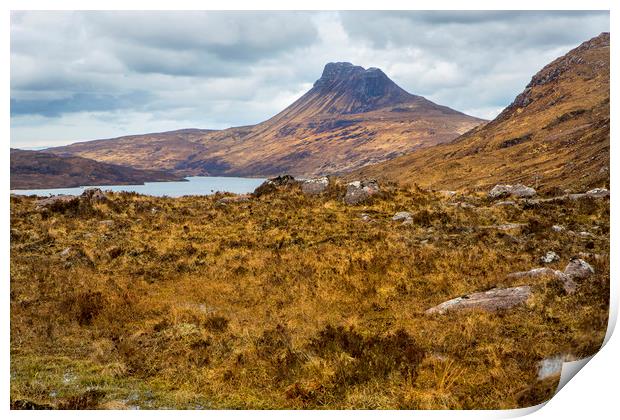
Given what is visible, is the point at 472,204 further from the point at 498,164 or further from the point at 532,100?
the point at 532,100

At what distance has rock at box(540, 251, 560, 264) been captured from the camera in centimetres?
1672

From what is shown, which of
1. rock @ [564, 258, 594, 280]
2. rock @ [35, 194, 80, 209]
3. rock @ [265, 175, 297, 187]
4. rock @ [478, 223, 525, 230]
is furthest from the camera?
rock @ [265, 175, 297, 187]

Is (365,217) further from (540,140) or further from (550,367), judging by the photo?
(540,140)

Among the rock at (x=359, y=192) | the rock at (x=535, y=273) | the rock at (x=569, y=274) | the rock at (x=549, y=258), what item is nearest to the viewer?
the rock at (x=569, y=274)

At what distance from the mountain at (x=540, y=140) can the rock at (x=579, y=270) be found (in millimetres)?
62207

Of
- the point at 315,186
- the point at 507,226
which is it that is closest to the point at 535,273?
the point at 507,226

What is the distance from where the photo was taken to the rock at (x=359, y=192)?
105ft

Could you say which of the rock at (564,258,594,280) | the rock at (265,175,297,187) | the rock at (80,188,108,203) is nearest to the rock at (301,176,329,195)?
the rock at (265,175,297,187)

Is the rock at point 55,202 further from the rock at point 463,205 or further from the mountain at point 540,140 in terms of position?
the mountain at point 540,140

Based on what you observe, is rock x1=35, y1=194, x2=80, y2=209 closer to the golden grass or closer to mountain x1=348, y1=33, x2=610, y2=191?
the golden grass

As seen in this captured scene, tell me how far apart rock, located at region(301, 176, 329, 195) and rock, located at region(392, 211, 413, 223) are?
8304 mm

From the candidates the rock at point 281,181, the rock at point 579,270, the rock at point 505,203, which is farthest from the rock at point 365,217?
the rock at point 579,270

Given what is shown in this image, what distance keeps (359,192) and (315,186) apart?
428 cm

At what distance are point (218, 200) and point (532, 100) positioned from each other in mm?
179243
